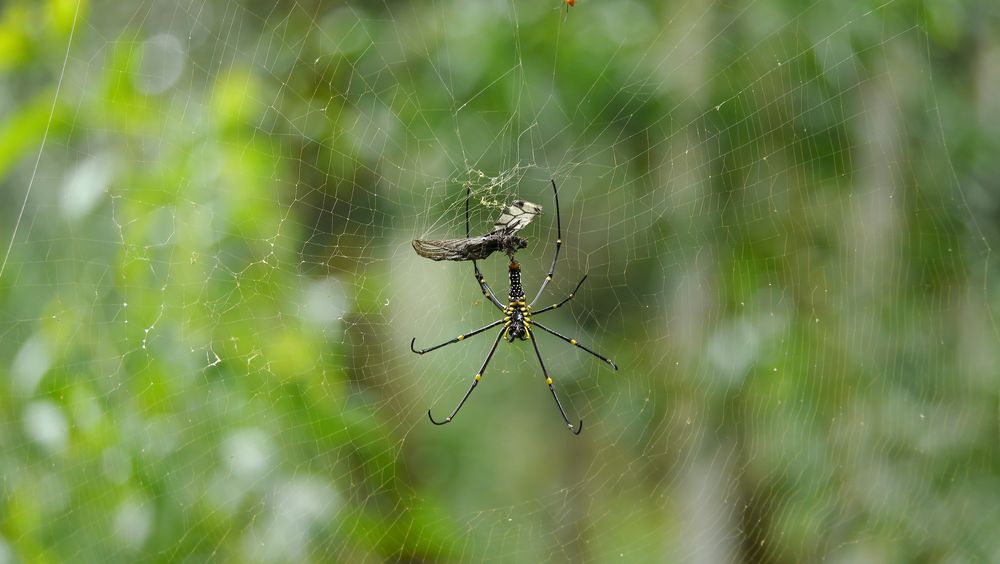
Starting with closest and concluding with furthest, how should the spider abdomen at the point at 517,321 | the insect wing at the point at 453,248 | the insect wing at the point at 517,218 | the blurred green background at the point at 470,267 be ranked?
the insect wing at the point at 453,248 → the insect wing at the point at 517,218 → the blurred green background at the point at 470,267 → the spider abdomen at the point at 517,321

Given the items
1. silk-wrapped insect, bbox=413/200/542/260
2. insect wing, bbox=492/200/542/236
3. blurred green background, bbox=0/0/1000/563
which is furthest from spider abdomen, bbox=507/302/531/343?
insect wing, bbox=492/200/542/236

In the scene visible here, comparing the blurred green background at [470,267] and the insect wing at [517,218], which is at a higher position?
the insect wing at [517,218]

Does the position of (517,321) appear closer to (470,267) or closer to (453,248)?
(453,248)

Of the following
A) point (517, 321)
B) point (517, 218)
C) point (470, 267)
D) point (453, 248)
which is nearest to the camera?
point (453, 248)

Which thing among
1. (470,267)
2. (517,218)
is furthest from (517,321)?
(470,267)

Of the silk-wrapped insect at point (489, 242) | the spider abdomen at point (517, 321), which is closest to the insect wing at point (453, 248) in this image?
the silk-wrapped insect at point (489, 242)

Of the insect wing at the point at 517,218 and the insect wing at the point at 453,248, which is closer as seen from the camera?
the insect wing at the point at 453,248

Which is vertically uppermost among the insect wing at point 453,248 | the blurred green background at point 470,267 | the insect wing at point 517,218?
the insect wing at point 517,218

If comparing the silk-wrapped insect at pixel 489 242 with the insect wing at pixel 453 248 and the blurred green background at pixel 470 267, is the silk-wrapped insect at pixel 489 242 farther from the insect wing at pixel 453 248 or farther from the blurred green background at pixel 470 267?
the blurred green background at pixel 470 267

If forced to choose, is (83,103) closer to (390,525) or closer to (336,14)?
(336,14)
